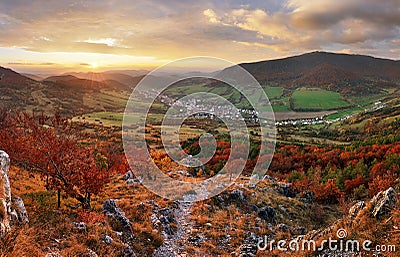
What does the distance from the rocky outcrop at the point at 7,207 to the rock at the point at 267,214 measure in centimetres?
1812

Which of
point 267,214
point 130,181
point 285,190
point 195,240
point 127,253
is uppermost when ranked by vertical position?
point 127,253

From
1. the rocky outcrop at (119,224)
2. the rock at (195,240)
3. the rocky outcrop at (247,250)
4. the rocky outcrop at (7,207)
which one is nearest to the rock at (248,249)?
the rocky outcrop at (247,250)

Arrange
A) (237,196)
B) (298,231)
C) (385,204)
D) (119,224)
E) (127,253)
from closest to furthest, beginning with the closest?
1. (385,204)
2. (127,253)
3. (119,224)
4. (298,231)
5. (237,196)

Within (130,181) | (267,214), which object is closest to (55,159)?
(130,181)

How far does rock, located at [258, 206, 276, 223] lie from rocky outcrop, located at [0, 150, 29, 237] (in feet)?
59.4

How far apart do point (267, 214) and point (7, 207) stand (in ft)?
64.1

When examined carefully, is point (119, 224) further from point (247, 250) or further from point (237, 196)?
point (237, 196)

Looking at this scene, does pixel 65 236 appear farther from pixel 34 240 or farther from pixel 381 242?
pixel 381 242

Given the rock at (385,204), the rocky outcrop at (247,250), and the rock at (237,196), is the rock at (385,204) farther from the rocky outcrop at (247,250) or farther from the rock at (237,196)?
the rock at (237,196)

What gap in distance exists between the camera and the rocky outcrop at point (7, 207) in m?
9.14

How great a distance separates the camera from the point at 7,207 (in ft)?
32.4

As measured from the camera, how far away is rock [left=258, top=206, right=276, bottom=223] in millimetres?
22950

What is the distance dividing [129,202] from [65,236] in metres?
8.72

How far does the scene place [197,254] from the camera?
14.7m
